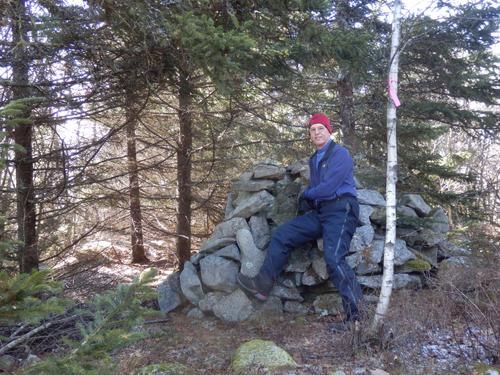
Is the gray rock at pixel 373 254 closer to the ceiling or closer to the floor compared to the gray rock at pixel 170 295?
closer to the ceiling

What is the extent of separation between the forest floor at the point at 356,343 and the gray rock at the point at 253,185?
212 centimetres

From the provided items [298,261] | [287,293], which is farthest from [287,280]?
[298,261]

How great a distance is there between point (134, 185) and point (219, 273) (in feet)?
14.7

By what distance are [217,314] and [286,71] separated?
11.9 ft

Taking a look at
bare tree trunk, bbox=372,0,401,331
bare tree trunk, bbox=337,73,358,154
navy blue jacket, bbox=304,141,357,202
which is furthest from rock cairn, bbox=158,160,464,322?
bare tree trunk, bbox=337,73,358,154

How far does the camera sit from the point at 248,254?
623cm

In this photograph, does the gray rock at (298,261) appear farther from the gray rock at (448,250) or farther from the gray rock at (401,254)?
the gray rock at (448,250)

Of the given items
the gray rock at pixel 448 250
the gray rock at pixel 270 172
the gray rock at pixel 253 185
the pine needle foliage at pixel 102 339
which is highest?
the gray rock at pixel 270 172

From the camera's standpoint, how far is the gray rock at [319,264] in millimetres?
5941

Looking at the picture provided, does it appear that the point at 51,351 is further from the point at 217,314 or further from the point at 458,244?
the point at 458,244

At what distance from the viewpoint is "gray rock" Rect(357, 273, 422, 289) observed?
237 inches

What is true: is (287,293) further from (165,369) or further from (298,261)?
(165,369)

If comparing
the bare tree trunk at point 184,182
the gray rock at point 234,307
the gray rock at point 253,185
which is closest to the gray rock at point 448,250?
the gray rock at point 253,185

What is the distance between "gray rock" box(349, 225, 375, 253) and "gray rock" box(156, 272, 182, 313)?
8.80ft
